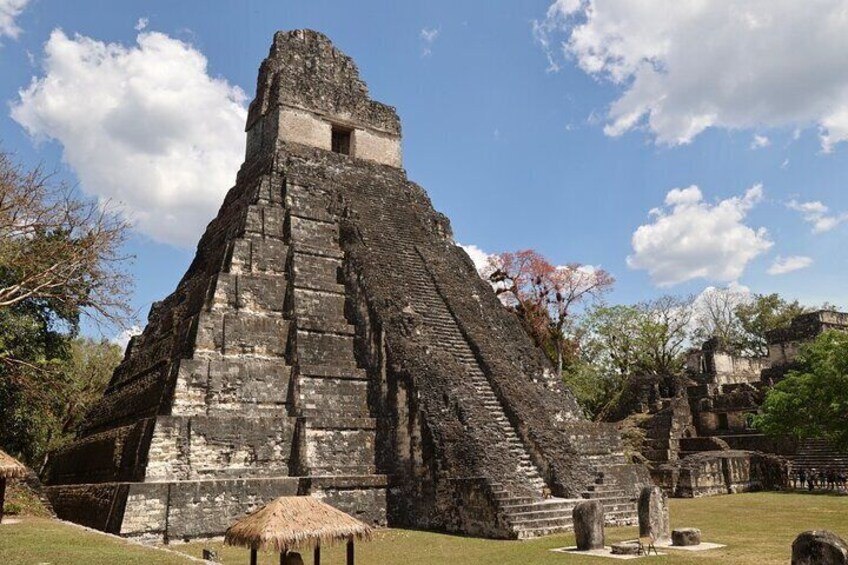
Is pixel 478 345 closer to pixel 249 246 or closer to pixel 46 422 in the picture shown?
pixel 249 246

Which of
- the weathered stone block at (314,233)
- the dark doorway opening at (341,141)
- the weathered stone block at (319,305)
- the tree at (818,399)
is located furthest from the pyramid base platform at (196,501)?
the tree at (818,399)

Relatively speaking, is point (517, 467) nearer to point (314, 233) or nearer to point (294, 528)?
point (294, 528)

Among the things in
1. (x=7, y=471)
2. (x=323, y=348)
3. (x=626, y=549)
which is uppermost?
(x=323, y=348)

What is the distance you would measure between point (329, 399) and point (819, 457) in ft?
62.3

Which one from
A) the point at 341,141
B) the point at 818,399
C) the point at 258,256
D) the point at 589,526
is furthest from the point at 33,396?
the point at 818,399

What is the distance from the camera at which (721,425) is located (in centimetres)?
2953

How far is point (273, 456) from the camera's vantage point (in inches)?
489

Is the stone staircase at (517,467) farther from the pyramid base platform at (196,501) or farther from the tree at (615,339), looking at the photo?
the tree at (615,339)

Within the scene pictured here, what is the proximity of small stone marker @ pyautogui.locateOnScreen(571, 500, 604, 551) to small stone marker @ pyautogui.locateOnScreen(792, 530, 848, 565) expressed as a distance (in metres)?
3.07

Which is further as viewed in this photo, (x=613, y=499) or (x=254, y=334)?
(x=254, y=334)

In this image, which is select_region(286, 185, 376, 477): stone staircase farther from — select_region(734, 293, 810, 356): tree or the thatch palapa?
select_region(734, 293, 810, 356): tree

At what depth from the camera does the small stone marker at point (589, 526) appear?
30.5 feet

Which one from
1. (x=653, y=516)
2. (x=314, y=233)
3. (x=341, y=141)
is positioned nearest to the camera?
(x=653, y=516)

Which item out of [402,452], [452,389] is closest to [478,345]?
[452,389]
